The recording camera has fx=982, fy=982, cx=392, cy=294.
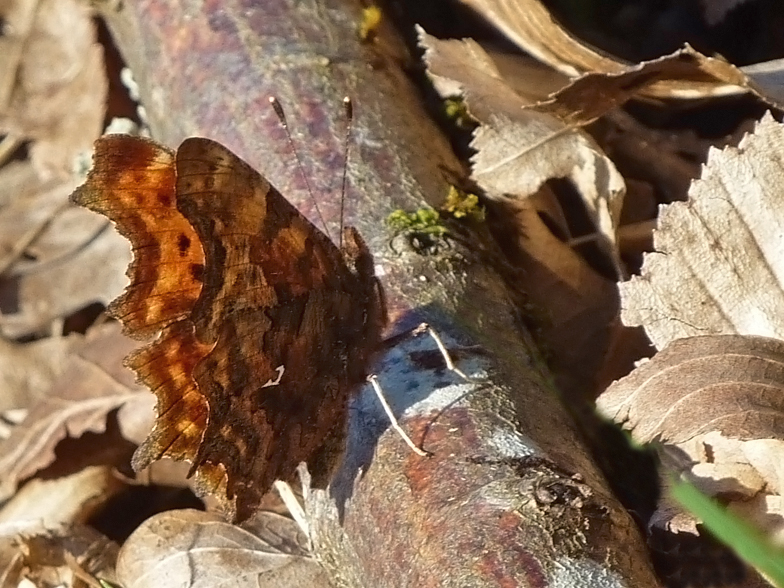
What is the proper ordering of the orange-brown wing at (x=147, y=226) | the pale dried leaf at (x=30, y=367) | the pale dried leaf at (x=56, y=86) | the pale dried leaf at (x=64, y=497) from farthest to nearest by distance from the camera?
1. the pale dried leaf at (x=56, y=86)
2. the pale dried leaf at (x=30, y=367)
3. the pale dried leaf at (x=64, y=497)
4. the orange-brown wing at (x=147, y=226)

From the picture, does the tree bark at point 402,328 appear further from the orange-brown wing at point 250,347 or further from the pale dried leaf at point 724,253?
the pale dried leaf at point 724,253

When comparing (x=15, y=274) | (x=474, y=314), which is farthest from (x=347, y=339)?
(x=15, y=274)

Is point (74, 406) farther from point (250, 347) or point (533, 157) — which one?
point (533, 157)

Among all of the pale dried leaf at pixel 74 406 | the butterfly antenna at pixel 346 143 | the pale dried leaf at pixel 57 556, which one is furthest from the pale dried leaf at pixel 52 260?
the butterfly antenna at pixel 346 143

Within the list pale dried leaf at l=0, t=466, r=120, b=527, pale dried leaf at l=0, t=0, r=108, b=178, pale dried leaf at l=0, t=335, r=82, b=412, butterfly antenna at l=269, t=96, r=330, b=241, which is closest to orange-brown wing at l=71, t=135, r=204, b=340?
butterfly antenna at l=269, t=96, r=330, b=241

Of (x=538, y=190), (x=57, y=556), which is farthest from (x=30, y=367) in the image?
(x=538, y=190)

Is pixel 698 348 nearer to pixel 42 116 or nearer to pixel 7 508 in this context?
pixel 7 508
